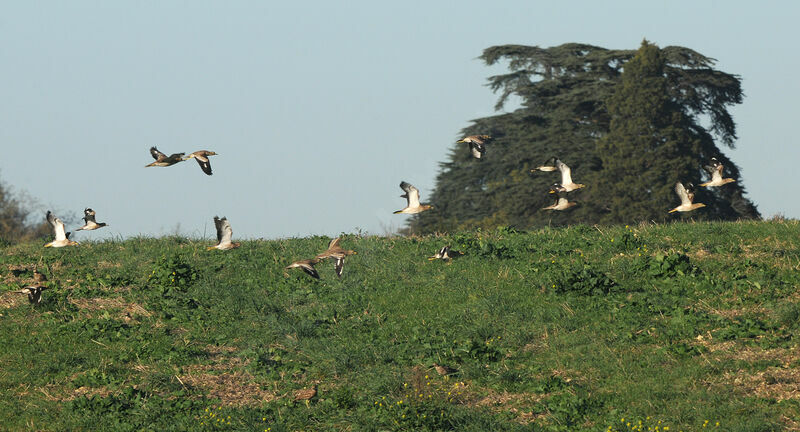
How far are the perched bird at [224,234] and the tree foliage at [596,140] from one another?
893 inches

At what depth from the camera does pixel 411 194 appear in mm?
18969

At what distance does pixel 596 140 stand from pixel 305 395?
32.8 meters

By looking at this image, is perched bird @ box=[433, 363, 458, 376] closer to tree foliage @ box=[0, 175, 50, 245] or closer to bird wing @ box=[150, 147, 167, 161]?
bird wing @ box=[150, 147, 167, 161]

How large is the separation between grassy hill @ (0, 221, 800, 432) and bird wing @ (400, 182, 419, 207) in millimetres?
1083

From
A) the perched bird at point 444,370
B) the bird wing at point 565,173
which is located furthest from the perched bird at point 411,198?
the perched bird at point 444,370

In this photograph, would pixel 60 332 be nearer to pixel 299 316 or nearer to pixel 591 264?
pixel 299 316

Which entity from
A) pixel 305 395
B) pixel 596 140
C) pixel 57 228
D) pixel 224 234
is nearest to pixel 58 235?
pixel 57 228

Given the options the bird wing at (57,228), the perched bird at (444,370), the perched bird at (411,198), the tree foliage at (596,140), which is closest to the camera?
the perched bird at (444,370)

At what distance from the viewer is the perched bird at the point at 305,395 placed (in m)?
13.1

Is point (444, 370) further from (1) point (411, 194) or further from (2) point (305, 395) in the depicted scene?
(1) point (411, 194)

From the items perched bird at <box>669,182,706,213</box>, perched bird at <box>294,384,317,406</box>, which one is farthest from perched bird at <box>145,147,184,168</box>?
perched bird at <box>669,182,706,213</box>

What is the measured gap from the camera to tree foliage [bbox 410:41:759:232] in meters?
39.3

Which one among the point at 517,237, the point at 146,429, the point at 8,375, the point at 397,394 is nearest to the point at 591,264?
the point at 517,237

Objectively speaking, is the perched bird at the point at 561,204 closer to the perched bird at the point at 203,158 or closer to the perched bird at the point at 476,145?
the perched bird at the point at 476,145
